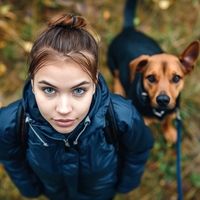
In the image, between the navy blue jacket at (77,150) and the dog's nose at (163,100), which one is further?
the dog's nose at (163,100)

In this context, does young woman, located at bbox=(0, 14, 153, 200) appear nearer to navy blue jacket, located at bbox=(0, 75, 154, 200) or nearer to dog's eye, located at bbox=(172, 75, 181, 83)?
navy blue jacket, located at bbox=(0, 75, 154, 200)

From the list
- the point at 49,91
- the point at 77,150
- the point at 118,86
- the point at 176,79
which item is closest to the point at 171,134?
the point at 118,86

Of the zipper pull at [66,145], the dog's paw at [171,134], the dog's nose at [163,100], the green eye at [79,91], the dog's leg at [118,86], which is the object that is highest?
the green eye at [79,91]

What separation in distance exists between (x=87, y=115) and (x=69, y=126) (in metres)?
0.11

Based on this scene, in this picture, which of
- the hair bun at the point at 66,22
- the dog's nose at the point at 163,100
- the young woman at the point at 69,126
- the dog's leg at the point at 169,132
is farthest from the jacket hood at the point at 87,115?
the dog's leg at the point at 169,132

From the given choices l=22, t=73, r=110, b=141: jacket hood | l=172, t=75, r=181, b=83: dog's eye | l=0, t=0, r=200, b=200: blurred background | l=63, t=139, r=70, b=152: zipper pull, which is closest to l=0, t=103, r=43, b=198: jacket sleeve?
l=22, t=73, r=110, b=141: jacket hood

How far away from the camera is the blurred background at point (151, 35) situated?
2527 millimetres

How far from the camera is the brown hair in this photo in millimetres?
1243

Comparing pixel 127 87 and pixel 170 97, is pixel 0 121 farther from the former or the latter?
pixel 127 87

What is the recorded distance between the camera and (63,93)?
128 cm

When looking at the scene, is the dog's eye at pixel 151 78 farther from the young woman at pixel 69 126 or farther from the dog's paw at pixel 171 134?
the dog's paw at pixel 171 134

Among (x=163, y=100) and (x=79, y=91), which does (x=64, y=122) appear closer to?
(x=79, y=91)

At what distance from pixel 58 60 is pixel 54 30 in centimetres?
11

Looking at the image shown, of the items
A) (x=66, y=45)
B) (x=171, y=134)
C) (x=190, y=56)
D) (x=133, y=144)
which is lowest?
(x=171, y=134)
